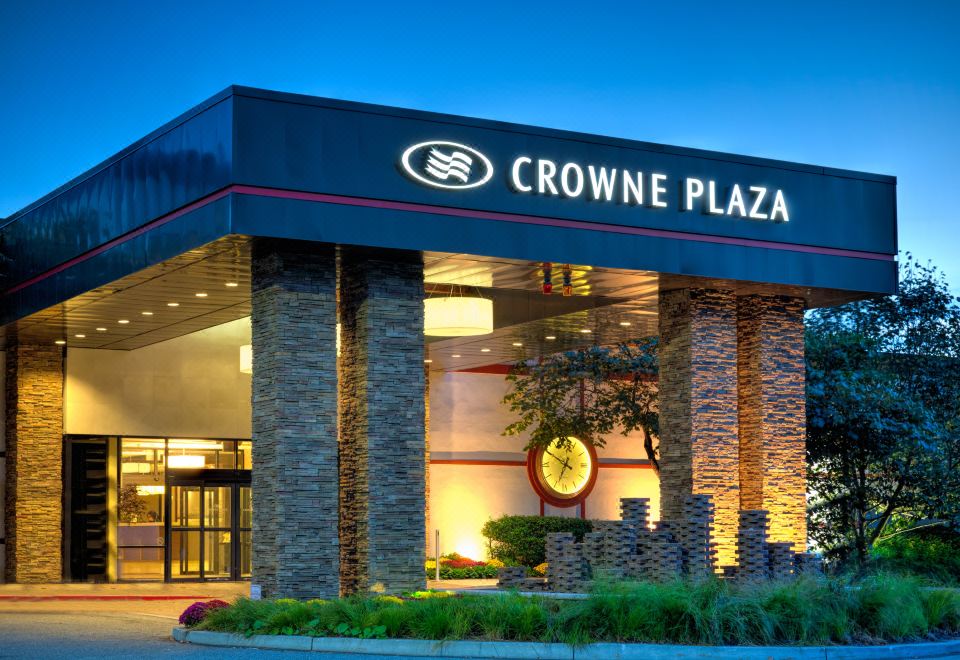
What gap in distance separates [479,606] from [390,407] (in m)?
4.82

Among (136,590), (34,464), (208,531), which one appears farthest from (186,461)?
(136,590)

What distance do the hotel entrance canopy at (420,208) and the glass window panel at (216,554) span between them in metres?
7.39

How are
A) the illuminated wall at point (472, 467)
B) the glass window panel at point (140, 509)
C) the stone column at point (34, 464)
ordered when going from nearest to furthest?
the stone column at point (34, 464)
the glass window panel at point (140, 509)
the illuminated wall at point (472, 467)

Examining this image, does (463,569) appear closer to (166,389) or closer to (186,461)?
(186,461)

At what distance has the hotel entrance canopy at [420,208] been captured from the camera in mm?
18906

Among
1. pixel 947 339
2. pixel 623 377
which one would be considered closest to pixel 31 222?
pixel 623 377

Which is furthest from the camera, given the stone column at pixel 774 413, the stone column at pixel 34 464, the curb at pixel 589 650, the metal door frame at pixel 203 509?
the metal door frame at pixel 203 509

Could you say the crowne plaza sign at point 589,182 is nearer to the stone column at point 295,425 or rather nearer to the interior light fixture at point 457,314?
the stone column at point 295,425

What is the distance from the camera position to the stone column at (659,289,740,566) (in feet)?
76.7

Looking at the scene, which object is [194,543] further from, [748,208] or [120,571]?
[748,208]

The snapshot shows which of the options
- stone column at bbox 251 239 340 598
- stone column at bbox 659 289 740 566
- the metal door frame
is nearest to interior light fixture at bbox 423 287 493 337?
stone column at bbox 659 289 740 566

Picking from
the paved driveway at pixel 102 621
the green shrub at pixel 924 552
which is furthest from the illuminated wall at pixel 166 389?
the green shrub at pixel 924 552

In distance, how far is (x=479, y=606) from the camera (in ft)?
52.8

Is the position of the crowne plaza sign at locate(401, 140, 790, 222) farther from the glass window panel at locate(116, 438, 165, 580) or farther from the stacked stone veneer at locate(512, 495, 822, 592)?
the glass window panel at locate(116, 438, 165, 580)
